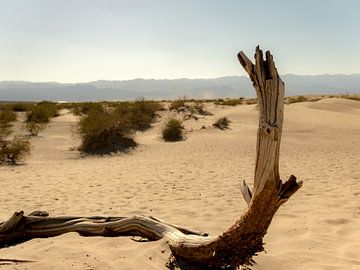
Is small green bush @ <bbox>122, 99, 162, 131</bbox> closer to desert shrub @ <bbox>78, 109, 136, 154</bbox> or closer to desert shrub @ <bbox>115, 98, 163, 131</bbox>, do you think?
desert shrub @ <bbox>115, 98, 163, 131</bbox>

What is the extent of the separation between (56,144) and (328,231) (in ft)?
48.3

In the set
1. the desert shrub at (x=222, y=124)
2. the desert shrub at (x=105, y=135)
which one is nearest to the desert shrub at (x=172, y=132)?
the desert shrub at (x=105, y=135)

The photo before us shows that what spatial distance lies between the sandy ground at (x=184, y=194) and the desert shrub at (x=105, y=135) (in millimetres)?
699

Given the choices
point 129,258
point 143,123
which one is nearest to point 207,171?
point 129,258

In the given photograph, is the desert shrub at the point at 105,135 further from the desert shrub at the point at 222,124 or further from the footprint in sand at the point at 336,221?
the footprint in sand at the point at 336,221

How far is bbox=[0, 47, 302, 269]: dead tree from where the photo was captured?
11.3 feet

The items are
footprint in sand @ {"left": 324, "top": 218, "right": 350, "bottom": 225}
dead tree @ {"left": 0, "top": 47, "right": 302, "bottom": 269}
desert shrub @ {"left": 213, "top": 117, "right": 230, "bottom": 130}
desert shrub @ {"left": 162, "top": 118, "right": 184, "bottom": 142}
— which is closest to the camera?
dead tree @ {"left": 0, "top": 47, "right": 302, "bottom": 269}

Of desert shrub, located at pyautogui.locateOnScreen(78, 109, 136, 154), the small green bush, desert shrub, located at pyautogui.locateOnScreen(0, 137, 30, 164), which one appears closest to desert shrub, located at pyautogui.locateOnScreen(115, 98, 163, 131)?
the small green bush

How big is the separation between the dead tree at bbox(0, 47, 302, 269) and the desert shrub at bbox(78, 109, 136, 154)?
11228mm

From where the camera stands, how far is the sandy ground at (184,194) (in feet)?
15.8

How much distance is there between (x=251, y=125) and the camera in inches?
979

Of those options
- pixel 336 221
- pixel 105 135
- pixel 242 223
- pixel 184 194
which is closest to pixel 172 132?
pixel 105 135

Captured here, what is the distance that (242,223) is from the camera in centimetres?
394

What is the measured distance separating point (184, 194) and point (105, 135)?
885cm
